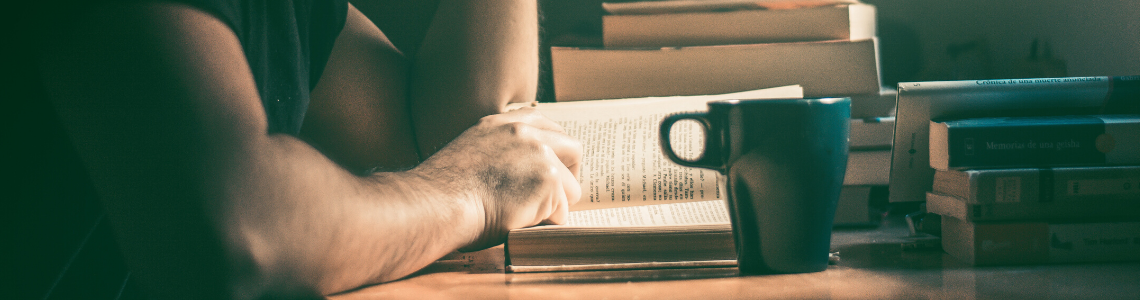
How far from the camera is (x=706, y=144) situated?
1.31 ft

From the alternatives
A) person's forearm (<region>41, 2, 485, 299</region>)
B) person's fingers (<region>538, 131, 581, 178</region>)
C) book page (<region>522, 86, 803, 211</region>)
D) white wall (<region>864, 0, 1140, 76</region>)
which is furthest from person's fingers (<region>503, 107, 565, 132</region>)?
white wall (<region>864, 0, 1140, 76</region>)

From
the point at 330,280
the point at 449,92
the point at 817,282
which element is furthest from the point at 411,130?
the point at 817,282

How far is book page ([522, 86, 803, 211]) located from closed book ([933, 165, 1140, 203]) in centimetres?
25

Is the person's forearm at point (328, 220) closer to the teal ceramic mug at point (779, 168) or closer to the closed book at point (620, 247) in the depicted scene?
the closed book at point (620, 247)

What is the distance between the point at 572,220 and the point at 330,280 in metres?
0.23

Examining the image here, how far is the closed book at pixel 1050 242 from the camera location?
1.40 ft

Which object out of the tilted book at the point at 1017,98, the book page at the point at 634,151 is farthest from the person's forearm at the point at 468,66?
the tilted book at the point at 1017,98

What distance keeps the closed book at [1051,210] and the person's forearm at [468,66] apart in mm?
460

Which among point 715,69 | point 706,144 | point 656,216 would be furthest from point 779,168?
point 715,69

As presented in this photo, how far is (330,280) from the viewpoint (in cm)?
38

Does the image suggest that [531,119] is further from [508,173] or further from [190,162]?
[190,162]

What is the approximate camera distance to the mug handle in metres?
0.39

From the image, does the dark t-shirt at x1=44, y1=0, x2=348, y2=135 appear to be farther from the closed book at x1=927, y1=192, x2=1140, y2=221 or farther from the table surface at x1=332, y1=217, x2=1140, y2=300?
the closed book at x1=927, y1=192, x2=1140, y2=221

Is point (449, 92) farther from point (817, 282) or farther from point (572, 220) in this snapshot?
point (817, 282)
